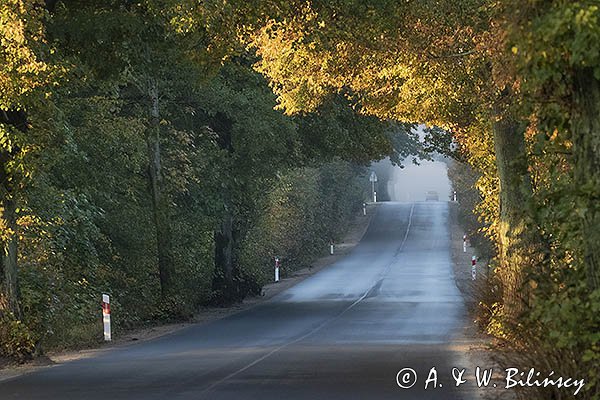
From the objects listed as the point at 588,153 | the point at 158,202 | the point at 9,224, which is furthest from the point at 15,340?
the point at 588,153

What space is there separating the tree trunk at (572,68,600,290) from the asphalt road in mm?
4856

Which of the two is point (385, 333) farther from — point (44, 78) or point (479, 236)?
point (479, 236)

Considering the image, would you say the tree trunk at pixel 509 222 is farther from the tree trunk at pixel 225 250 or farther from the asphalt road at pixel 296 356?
the tree trunk at pixel 225 250

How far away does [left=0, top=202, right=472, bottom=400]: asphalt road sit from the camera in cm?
1608

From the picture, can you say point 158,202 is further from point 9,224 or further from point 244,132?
point 9,224

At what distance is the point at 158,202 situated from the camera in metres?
35.2

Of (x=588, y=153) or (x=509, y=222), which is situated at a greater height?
(x=588, y=153)

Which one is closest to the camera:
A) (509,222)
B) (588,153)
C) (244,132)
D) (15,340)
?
(588,153)

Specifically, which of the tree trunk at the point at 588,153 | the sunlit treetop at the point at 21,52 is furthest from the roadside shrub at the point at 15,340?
the tree trunk at the point at 588,153

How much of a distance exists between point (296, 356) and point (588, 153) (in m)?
11.0

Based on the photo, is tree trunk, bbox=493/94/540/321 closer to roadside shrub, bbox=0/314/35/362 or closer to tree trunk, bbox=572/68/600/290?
roadside shrub, bbox=0/314/35/362

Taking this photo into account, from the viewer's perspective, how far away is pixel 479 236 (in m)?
68.3

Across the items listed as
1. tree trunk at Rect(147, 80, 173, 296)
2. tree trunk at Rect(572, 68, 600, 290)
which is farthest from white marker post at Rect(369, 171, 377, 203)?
tree trunk at Rect(572, 68, 600, 290)

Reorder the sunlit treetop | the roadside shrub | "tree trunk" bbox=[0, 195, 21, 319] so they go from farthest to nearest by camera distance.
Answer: "tree trunk" bbox=[0, 195, 21, 319]
the roadside shrub
the sunlit treetop
